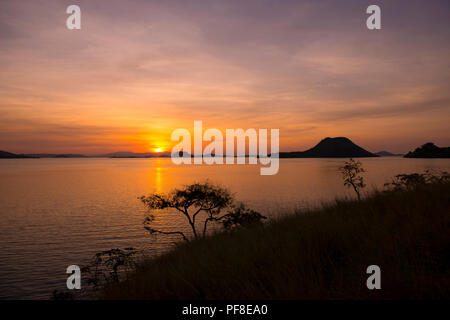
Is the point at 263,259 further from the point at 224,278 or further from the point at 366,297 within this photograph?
the point at 366,297

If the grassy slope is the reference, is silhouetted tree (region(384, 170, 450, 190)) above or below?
above

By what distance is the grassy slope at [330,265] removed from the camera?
505cm

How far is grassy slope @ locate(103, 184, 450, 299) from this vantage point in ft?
16.6

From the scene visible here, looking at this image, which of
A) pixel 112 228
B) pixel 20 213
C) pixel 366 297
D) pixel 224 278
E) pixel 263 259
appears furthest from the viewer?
pixel 20 213

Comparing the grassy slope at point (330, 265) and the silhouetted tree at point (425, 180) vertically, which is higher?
the silhouetted tree at point (425, 180)

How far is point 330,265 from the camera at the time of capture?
612 centimetres

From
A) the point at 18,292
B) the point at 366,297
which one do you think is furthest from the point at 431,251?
the point at 18,292

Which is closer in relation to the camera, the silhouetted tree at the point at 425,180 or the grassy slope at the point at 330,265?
the grassy slope at the point at 330,265

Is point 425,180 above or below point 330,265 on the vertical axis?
above

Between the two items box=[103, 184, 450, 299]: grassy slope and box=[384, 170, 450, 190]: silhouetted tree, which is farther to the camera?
box=[384, 170, 450, 190]: silhouetted tree

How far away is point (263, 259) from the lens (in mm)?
6664

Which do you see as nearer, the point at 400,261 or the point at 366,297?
the point at 366,297

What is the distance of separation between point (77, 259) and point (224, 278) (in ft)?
99.5

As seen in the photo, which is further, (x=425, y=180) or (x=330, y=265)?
(x=425, y=180)
